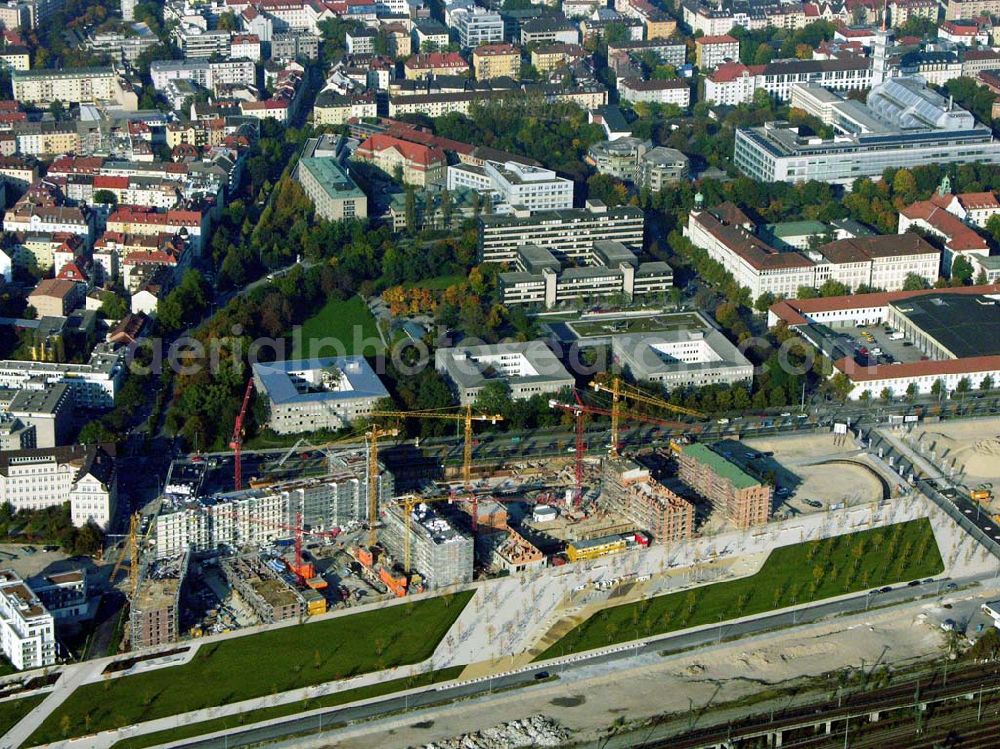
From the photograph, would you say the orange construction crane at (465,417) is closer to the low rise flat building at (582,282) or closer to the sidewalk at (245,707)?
the sidewalk at (245,707)

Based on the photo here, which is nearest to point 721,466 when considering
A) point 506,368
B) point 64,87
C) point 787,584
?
point 787,584

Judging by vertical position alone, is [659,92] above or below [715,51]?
below

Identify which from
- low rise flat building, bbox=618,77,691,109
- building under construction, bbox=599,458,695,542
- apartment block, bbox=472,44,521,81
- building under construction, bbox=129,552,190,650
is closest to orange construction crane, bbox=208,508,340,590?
building under construction, bbox=129,552,190,650

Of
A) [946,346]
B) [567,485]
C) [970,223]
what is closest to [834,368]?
[946,346]

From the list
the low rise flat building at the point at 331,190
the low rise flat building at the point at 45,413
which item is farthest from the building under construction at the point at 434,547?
the low rise flat building at the point at 331,190

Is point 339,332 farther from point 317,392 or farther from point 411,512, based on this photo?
point 411,512

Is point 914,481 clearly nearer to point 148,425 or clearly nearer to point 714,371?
point 714,371

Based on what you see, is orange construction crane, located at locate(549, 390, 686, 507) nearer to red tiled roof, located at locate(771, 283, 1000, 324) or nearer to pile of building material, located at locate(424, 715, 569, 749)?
red tiled roof, located at locate(771, 283, 1000, 324)
